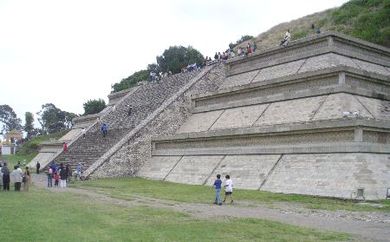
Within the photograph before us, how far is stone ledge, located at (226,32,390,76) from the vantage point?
2362 cm

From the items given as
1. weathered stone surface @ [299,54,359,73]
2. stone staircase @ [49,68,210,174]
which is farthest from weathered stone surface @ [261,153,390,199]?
stone staircase @ [49,68,210,174]

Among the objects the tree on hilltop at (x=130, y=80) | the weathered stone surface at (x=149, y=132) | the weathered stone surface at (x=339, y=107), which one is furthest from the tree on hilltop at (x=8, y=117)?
the weathered stone surface at (x=339, y=107)

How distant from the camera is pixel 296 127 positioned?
17.6 m

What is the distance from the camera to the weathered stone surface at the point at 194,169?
68.5 ft

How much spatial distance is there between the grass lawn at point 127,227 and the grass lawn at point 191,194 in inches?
144

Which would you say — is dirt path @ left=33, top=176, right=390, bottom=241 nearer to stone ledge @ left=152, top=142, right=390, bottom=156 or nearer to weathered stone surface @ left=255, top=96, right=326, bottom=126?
stone ledge @ left=152, top=142, right=390, bottom=156

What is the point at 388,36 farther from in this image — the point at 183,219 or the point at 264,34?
the point at 183,219

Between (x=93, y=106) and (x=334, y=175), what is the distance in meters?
39.7

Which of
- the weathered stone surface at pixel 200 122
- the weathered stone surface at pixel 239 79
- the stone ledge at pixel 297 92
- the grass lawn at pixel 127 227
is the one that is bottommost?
the grass lawn at pixel 127 227

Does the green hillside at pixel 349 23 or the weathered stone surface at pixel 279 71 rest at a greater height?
the green hillside at pixel 349 23

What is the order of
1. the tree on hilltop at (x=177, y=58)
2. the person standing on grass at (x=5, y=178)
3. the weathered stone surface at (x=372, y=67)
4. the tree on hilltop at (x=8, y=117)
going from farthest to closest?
the tree on hilltop at (x=8, y=117) < the tree on hilltop at (x=177, y=58) < the weathered stone surface at (x=372, y=67) < the person standing on grass at (x=5, y=178)

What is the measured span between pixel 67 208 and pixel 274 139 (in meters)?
9.28

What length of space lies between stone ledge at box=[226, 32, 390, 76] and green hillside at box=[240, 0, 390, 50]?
5251mm

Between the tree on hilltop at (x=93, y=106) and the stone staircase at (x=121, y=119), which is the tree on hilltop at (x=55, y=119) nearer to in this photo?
the tree on hilltop at (x=93, y=106)
